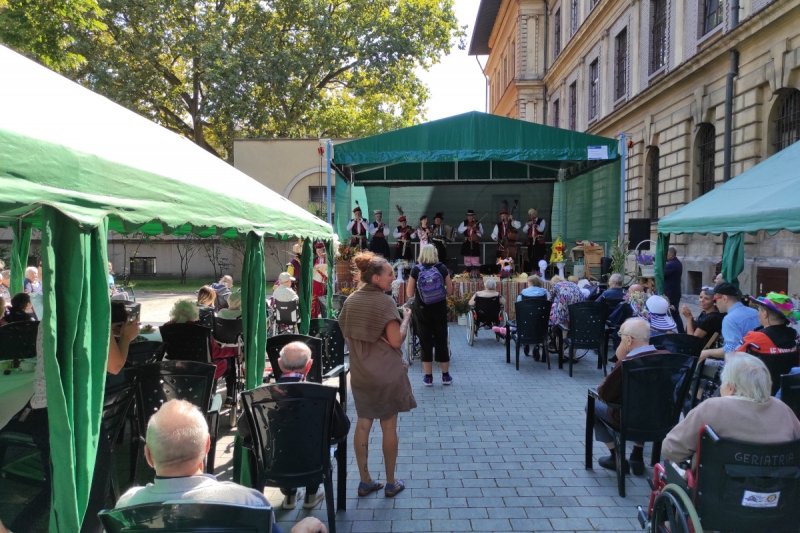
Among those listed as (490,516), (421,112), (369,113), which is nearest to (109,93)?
(369,113)

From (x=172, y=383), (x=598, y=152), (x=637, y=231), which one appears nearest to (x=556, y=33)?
(x=637, y=231)

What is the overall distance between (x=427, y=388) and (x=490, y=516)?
347 centimetres

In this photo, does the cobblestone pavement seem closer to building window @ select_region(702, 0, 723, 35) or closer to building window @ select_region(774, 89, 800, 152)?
building window @ select_region(774, 89, 800, 152)

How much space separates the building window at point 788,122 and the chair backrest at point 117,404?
1275 centimetres

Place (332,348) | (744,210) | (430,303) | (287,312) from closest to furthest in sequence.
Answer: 1. (744,210)
2. (332,348)
3. (430,303)
4. (287,312)

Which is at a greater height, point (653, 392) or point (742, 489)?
point (653, 392)

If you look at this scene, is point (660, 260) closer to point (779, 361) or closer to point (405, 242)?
point (779, 361)

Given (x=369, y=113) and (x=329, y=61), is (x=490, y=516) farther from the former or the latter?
(x=369, y=113)

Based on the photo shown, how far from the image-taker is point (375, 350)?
399 cm

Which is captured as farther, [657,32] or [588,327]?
[657,32]

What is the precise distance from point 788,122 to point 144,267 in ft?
82.6

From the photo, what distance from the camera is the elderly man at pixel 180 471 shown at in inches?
82.6

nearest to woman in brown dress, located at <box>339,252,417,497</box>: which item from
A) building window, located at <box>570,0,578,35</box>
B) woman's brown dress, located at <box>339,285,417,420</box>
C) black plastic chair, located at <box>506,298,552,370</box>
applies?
woman's brown dress, located at <box>339,285,417,420</box>

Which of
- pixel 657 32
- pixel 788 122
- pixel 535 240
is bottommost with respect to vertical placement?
pixel 535 240
